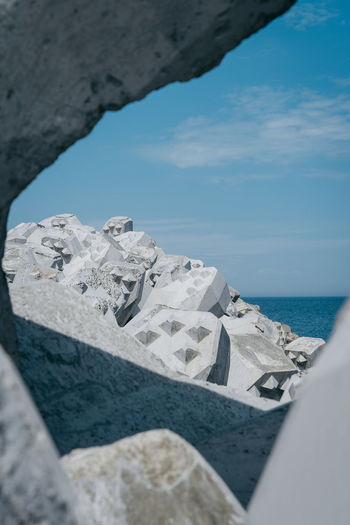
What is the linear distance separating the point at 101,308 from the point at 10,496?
5.14 m

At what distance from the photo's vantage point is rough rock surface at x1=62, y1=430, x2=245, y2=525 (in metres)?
1.31

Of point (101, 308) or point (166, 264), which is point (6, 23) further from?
point (166, 264)

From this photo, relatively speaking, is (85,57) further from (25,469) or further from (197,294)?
(197,294)

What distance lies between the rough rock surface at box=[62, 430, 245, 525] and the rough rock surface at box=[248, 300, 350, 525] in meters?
0.24

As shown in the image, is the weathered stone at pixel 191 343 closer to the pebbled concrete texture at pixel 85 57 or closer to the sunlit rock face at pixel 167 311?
the sunlit rock face at pixel 167 311

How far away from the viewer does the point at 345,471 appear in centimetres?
97

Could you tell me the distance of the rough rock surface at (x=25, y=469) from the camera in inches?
37.8

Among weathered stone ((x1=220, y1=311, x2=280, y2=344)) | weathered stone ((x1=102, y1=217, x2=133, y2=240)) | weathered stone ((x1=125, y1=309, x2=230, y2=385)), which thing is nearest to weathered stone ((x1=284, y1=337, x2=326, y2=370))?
weathered stone ((x1=220, y1=311, x2=280, y2=344))

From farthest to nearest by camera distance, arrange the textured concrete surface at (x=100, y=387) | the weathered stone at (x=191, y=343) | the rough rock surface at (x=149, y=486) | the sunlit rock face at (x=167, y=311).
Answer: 1. the weathered stone at (x=191, y=343)
2. the sunlit rock face at (x=167, y=311)
3. the textured concrete surface at (x=100, y=387)
4. the rough rock surface at (x=149, y=486)

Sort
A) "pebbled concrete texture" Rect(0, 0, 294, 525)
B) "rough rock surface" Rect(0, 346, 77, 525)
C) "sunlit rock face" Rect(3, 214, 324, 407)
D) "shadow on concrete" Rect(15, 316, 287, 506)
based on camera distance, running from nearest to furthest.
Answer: "rough rock surface" Rect(0, 346, 77, 525), "pebbled concrete texture" Rect(0, 0, 294, 525), "shadow on concrete" Rect(15, 316, 287, 506), "sunlit rock face" Rect(3, 214, 324, 407)

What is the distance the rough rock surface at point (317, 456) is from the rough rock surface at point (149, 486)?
0.78 ft

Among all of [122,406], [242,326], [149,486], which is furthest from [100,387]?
[242,326]

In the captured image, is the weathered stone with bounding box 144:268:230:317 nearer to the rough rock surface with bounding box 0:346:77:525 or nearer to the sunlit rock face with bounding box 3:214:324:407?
the sunlit rock face with bounding box 3:214:324:407

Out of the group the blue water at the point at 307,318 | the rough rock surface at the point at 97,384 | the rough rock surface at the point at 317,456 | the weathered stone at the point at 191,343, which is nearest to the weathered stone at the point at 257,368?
the weathered stone at the point at 191,343
